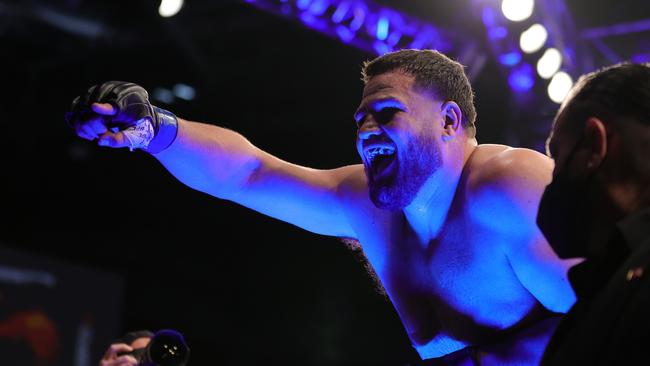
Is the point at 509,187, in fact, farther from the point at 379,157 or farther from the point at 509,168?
the point at 379,157

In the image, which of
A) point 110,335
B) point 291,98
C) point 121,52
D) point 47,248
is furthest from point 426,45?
point 47,248

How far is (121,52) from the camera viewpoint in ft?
19.3

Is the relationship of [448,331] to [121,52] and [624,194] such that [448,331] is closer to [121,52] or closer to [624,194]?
[624,194]

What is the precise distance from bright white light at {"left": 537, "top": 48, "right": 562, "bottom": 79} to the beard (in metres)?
2.83

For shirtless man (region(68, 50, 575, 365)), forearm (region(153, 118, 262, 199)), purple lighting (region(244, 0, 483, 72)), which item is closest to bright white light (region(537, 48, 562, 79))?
purple lighting (region(244, 0, 483, 72))

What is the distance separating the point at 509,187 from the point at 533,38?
2.83 metres

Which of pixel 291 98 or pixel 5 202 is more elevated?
pixel 291 98

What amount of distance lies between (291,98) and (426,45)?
1.99m

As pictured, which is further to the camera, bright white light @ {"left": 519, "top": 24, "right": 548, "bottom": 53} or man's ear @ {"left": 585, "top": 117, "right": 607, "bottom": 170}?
bright white light @ {"left": 519, "top": 24, "right": 548, "bottom": 53}

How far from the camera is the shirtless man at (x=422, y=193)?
1.92 m

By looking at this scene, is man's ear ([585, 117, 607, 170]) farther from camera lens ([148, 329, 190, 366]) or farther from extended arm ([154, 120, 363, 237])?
camera lens ([148, 329, 190, 366])

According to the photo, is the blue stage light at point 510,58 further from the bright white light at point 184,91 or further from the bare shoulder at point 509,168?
the bare shoulder at point 509,168

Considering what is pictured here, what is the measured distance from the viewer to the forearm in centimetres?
221

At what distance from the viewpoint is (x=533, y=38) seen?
4.57 m
